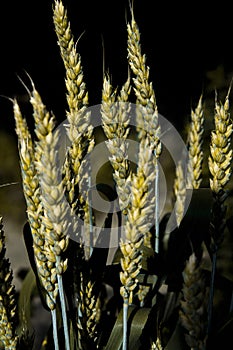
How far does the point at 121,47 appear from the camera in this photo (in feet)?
4.10

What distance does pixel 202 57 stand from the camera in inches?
49.6

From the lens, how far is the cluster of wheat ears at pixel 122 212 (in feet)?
1.43

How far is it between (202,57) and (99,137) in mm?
344

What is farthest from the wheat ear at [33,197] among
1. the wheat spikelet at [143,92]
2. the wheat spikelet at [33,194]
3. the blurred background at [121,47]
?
the blurred background at [121,47]

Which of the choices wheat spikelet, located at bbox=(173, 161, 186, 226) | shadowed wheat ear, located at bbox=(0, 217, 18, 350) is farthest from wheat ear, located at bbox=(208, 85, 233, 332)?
shadowed wheat ear, located at bbox=(0, 217, 18, 350)

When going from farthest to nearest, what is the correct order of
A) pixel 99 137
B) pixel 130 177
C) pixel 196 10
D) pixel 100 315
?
1. pixel 99 137
2. pixel 196 10
3. pixel 100 315
4. pixel 130 177

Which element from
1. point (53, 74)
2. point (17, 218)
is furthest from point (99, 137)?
point (17, 218)

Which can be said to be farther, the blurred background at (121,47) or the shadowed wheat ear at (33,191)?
the blurred background at (121,47)

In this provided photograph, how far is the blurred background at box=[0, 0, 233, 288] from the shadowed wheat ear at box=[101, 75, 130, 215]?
651 mm

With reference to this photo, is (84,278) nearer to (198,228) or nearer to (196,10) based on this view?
(198,228)

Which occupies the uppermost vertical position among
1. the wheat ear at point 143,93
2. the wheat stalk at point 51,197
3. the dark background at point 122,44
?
the dark background at point 122,44

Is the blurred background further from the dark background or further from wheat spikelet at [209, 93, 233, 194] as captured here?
wheat spikelet at [209, 93, 233, 194]

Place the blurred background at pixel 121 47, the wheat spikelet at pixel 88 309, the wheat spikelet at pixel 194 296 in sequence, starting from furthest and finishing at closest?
the blurred background at pixel 121 47, the wheat spikelet at pixel 88 309, the wheat spikelet at pixel 194 296

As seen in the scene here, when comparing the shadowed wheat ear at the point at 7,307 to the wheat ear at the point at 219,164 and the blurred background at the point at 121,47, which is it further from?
the blurred background at the point at 121,47
